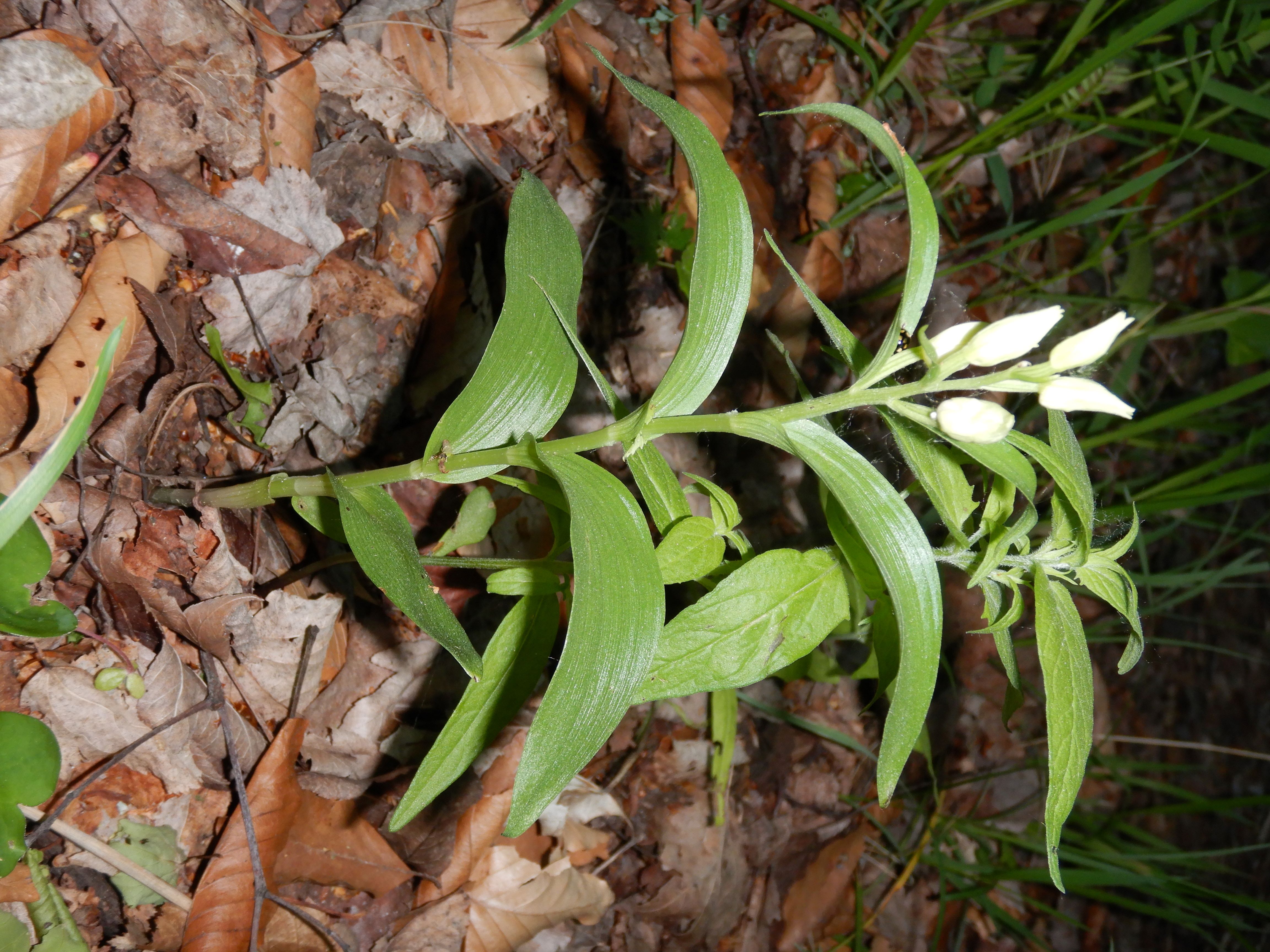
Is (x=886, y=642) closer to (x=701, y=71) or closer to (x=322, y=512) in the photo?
(x=322, y=512)

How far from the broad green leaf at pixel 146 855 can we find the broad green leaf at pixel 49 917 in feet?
0.33

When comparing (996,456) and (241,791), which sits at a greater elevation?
(996,456)

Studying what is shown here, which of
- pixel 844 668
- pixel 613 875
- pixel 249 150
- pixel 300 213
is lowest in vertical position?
pixel 844 668

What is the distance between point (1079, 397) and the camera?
1.02 m

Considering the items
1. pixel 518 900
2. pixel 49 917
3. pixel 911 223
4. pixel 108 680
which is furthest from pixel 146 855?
pixel 911 223

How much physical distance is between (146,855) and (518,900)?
0.92 metres

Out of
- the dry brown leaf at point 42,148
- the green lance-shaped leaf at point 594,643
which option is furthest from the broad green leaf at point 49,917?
the dry brown leaf at point 42,148

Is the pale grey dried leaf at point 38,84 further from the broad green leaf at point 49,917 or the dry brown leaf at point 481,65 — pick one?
the broad green leaf at point 49,917

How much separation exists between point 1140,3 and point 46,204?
12.6ft

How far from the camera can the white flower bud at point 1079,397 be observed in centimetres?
101

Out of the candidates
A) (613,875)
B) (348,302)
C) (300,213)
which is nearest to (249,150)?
(300,213)

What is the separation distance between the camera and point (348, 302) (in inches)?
78.3

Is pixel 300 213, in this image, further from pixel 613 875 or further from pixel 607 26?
pixel 613 875

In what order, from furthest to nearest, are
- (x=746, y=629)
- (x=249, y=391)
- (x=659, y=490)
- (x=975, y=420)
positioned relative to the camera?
(x=249, y=391) < (x=659, y=490) < (x=746, y=629) < (x=975, y=420)
